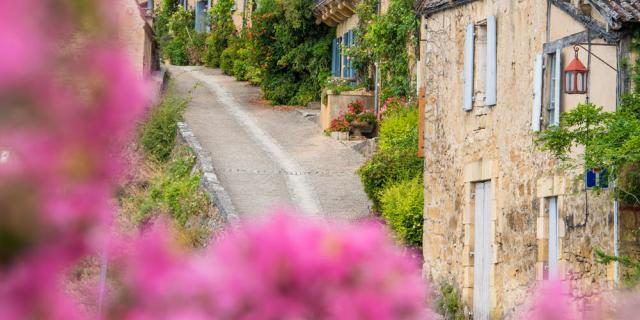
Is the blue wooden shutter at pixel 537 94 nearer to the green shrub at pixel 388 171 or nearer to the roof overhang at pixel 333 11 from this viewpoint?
the green shrub at pixel 388 171

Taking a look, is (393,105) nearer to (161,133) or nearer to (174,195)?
(161,133)

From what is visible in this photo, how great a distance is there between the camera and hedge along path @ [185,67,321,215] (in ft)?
66.1

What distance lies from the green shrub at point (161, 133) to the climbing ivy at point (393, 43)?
4331 millimetres

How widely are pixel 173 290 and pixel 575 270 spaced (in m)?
11.7

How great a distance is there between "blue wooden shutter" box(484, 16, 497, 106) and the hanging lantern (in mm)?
2938

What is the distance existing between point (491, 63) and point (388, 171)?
498 centimetres

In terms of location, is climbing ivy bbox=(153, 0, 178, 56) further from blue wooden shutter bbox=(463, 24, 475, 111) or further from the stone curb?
blue wooden shutter bbox=(463, 24, 475, 111)

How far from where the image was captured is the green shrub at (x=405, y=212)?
18172mm

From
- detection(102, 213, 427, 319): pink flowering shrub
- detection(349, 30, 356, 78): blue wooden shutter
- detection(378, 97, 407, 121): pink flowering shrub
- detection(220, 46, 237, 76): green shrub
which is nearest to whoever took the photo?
detection(102, 213, 427, 319): pink flowering shrub

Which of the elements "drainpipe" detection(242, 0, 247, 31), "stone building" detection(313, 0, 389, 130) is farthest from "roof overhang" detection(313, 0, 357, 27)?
"drainpipe" detection(242, 0, 247, 31)

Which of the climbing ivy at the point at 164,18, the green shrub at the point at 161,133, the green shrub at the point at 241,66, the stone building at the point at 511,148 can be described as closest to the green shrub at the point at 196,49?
the climbing ivy at the point at 164,18

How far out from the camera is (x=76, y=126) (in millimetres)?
1169

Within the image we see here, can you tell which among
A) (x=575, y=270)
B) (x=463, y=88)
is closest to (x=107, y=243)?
(x=575, y=270)

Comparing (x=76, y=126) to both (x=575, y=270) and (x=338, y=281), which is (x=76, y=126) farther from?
(x=575, y=270)
